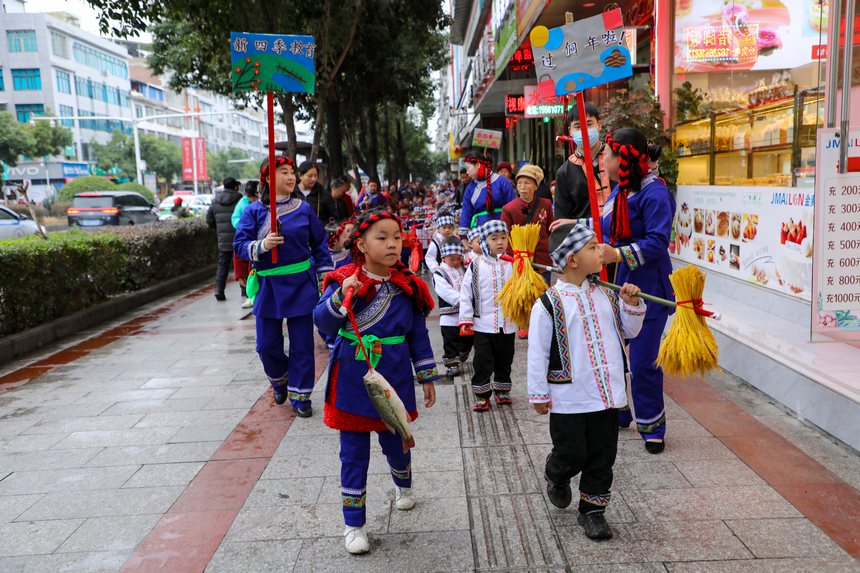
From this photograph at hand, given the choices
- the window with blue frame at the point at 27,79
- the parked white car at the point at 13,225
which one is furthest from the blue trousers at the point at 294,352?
the window with blue frame at the point at 27,79

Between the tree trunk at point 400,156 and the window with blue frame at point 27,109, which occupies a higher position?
the window with blue frame at point 27,109

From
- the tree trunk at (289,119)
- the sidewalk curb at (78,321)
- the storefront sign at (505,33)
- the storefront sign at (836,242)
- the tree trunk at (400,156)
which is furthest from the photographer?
the tree trunk at (400,156)

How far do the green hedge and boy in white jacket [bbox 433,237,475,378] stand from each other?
4.97 metres

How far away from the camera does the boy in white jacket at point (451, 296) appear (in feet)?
18.9

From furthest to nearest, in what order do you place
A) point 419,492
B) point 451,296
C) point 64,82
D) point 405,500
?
point 64,82, point 451,296, point 419,492, point 405,500

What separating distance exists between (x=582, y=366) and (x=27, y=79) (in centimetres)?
6398

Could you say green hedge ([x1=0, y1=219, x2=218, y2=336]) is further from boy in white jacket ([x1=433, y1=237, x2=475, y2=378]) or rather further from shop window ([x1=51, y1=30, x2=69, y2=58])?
shop window ([x1=51, y1=30, x2=69, y2=58])

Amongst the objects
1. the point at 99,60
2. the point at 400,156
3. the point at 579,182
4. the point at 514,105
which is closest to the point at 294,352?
the point at 579,182

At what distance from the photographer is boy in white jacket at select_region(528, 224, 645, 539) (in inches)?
128

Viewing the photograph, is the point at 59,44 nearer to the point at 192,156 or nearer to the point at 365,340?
the point at 192,156

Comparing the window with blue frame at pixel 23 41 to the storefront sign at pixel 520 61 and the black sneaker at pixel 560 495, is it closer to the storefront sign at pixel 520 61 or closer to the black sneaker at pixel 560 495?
the storefront sign at pixel 520 61

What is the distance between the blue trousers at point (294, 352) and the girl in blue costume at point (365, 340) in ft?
6.42

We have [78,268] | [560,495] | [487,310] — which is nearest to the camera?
[560,495]

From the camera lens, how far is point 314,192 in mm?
7727
